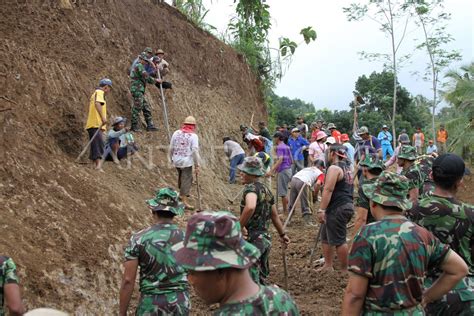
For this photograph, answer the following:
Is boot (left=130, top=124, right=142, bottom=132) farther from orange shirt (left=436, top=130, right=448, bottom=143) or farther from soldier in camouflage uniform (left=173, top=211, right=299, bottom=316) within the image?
orange shirt (left=436, top=130, right=448, bottom=143)

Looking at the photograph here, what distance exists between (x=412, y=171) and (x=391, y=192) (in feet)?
11.5

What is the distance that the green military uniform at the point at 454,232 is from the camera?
3879 mm

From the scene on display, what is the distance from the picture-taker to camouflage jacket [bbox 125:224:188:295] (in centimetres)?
432

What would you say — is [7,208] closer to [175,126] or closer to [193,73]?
[175,126]

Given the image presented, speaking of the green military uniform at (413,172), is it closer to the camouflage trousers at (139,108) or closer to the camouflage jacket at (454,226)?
the camouflage jacket at (454,226)

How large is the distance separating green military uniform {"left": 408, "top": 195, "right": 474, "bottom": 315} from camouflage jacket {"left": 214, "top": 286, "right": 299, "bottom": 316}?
193 cm

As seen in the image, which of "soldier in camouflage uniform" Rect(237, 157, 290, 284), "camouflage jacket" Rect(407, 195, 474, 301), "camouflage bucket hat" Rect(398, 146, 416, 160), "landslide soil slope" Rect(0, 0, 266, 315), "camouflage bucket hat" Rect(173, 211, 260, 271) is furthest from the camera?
"camouflage bucket hat" Rect(398, 146, 416, 160)

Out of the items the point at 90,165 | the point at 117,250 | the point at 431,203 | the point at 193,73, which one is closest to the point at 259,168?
the point at 431,203

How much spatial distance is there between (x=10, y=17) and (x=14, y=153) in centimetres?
402

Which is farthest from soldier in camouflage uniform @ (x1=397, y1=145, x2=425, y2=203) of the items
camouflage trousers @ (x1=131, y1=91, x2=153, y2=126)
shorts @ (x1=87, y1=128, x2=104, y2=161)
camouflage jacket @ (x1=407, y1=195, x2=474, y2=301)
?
camouflage trousers @ (x1=131, y1=91, x2=153, y2=126)

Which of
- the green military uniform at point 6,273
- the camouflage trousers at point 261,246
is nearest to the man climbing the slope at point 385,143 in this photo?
the camouflage trousers at point 261,246

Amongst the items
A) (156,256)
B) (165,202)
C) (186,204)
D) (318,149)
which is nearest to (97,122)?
(186,204)

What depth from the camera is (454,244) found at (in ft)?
12.8

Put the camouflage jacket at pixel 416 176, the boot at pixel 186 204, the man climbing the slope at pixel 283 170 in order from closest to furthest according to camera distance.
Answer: the camouflage jacket at pixel 416 176 → the boot at pixel 186 204 → the man climbing the slope at pixel 283 170
